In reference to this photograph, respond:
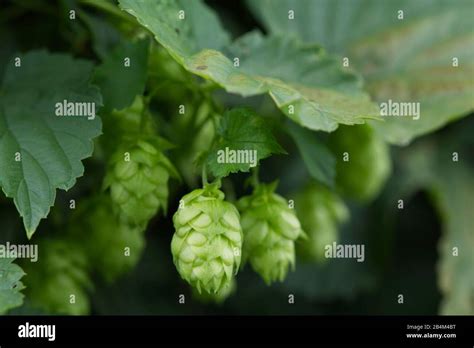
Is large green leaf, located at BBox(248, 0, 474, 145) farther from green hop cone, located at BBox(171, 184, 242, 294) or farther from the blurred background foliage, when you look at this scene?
green hop cone, located at BBox(171, 184, 242, 294)

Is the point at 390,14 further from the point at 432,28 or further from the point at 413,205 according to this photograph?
the point at 413,205

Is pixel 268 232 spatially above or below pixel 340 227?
below

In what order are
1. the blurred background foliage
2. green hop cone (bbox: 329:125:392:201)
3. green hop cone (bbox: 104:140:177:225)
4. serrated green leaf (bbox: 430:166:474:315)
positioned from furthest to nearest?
1. serrated green leaf (bbox: 430:166:474:315)
2. green hop cone (bbox: 329:125:392:201)
3. the blurred background foliage
4. green hop cone (bbox: 104:140:177:225)

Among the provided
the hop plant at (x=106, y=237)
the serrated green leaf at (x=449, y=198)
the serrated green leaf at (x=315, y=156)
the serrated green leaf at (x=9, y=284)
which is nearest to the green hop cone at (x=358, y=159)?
the serrated green leaf at (x=315, y=156)

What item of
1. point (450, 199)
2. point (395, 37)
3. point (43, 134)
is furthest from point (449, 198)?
point (43, 134)

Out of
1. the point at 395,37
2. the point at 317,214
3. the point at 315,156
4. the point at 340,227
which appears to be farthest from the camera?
the point at 340,227

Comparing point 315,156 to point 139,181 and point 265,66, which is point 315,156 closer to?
point 265,66

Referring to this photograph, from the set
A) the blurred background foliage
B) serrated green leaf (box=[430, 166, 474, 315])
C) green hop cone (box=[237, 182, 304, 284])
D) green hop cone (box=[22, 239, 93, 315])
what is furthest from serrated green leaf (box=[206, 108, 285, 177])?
serrated green leaf (box=[430, 166, 474, 315])

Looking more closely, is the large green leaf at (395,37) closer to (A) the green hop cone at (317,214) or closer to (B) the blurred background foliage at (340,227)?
(B) the blurred background foliage at (340,227)
